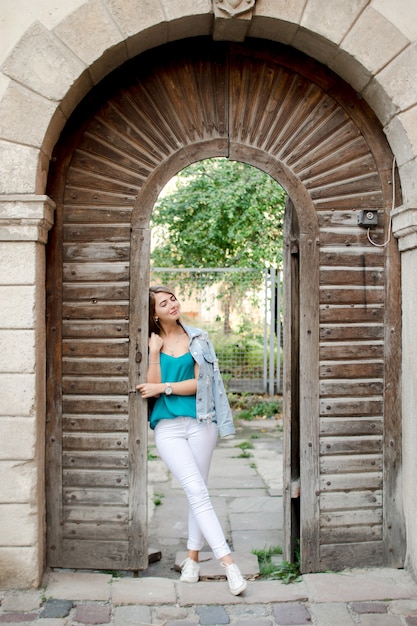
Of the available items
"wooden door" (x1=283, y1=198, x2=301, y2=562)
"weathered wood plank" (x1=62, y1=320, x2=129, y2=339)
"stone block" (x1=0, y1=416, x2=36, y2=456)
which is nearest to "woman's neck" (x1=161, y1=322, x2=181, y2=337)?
"weathered wood plank" (x1=62, y1=320, x2=129, y2=339)

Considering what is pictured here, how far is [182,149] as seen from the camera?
4230mm

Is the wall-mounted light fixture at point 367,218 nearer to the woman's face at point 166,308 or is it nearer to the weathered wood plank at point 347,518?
the woman's face at point 166,308

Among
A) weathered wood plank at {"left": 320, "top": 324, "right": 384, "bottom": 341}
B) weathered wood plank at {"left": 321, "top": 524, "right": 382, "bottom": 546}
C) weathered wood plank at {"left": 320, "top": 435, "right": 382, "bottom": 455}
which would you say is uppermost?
weathered wood plank at {"left": 320, "top": 324, "right": 384, "bottom": 341}

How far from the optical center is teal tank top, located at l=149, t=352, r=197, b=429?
4117 mm

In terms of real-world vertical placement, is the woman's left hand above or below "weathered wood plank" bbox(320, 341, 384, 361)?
below

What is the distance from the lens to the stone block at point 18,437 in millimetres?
3865

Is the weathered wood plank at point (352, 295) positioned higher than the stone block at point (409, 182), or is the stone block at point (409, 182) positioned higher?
the stone block at point (409, 182)

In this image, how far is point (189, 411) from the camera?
412cm

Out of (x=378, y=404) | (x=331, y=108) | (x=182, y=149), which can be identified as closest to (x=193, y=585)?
(x=378, y=404)

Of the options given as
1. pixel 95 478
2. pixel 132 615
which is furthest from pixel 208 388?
pixel 132 615

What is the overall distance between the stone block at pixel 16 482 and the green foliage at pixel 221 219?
24.8 feet

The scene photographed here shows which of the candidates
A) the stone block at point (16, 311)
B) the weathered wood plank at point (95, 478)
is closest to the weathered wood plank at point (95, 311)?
the stone block at point (16, 311)

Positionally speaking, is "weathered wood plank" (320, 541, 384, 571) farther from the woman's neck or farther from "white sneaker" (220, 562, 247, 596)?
the woman's neck

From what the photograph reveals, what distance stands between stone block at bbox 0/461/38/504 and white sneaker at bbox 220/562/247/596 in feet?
4.10
